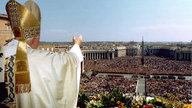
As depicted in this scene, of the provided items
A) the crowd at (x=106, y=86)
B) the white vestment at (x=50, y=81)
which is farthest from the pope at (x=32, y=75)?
the crowd at (x=106, y=86)

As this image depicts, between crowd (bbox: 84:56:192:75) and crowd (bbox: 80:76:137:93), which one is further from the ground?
crowd (bbox: 80:76:137:93)

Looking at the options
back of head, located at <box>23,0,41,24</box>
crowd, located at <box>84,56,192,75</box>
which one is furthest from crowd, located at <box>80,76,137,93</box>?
back of head, located at <box>23,0,41,24</box>

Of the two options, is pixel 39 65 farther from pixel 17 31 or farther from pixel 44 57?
pixel 17 31

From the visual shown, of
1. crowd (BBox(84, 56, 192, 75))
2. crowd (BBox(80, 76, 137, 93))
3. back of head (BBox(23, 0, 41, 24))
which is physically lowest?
crowd (BBox(84, 56, 192, 75))

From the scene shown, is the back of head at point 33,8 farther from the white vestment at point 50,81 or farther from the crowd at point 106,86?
the crowd at point 106,86

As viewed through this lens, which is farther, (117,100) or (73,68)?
(117,100)

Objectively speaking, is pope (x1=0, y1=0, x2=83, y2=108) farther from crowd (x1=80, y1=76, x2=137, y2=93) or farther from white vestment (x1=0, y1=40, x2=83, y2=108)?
crowd (x1=80, y1=76, x2=137, y2=93)

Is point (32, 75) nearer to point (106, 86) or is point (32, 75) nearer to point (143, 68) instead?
point (106, 86)

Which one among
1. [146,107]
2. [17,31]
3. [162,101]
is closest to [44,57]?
[17,31]
